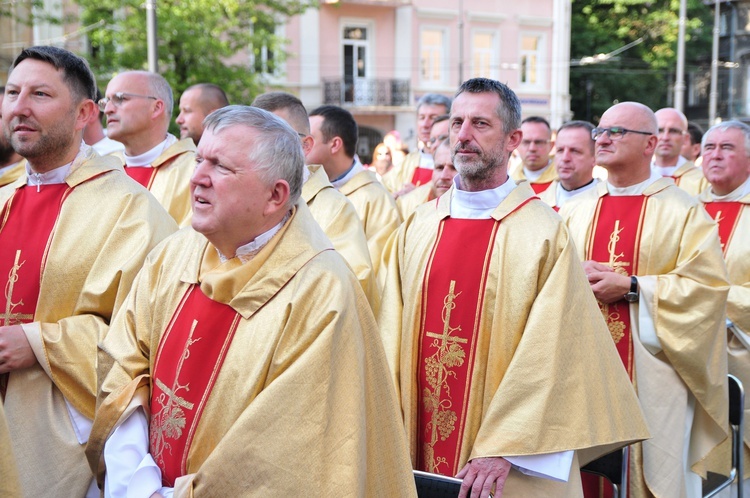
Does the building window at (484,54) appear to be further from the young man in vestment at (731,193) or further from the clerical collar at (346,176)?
the clerical collar at (346,176)

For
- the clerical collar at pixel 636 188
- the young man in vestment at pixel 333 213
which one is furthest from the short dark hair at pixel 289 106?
the clerical collar at pixel 636 188

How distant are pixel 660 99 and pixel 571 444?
36.7 m

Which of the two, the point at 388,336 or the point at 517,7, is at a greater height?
the point at 517,7

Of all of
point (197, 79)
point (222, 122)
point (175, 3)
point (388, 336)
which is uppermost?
point (175, 3)

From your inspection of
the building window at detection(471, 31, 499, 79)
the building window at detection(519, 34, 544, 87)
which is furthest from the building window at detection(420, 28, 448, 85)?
the building window at detection(519, 34, 544, 87)

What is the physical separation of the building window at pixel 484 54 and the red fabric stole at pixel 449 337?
27679 mm

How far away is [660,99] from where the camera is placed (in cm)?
3775

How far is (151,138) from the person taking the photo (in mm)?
5891

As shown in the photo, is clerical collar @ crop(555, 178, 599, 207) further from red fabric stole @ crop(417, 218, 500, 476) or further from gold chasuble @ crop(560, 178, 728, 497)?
red fabric stole @ crop(417, 218, 500, 476)

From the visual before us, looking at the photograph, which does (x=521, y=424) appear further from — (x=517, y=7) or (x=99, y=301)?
(x=517, y=7)

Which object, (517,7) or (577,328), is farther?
(517,7)

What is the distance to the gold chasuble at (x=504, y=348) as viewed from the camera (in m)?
3.53

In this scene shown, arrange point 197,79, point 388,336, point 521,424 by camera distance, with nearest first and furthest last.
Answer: point 521,424 < point 388,336 < point 197,79

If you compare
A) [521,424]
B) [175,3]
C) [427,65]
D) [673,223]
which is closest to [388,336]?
[521,424]
